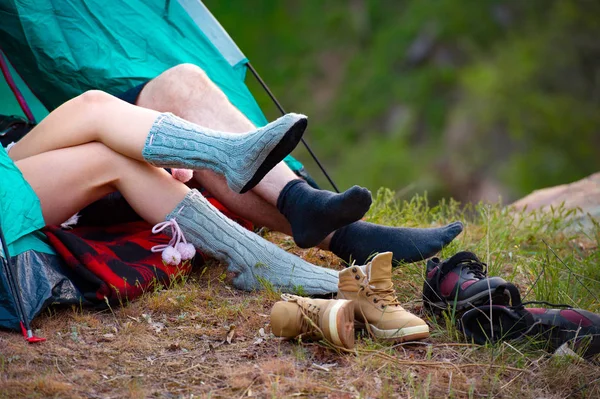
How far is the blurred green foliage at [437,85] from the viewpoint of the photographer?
7.54m

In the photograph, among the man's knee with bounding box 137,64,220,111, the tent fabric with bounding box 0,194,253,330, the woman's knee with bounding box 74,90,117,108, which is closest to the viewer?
the tent fabric with bounding box 0,194,253,330

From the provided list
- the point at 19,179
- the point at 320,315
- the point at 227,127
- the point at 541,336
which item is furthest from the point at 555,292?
the point at 19,179

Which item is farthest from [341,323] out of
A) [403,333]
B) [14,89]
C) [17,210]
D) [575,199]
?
[575,199]

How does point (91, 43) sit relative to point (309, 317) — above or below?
above

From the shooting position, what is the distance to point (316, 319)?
1.73 metres

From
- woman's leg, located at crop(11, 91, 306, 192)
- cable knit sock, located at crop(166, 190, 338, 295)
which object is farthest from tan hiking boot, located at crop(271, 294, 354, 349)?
woman's leg, located at crop(11, 91, 306, 192)

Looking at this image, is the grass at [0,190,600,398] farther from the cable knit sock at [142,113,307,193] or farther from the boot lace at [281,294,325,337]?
the cable knit sock at [142,113,307,193]

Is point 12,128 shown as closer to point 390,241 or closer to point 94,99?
point 94,99

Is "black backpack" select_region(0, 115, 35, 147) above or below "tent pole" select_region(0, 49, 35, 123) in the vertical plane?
below

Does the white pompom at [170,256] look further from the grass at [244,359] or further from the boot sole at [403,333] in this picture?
the boot sole at [403,333]

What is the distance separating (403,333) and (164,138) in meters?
0.77

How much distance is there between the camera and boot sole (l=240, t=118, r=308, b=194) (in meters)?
1.85

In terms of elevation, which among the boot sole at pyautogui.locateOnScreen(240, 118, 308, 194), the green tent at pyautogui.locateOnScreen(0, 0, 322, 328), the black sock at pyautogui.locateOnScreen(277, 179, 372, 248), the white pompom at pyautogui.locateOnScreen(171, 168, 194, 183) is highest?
the green tent at pyautogui.locateOnScreen(0, 0, 322, 328)

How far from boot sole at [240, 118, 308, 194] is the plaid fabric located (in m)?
0.35
